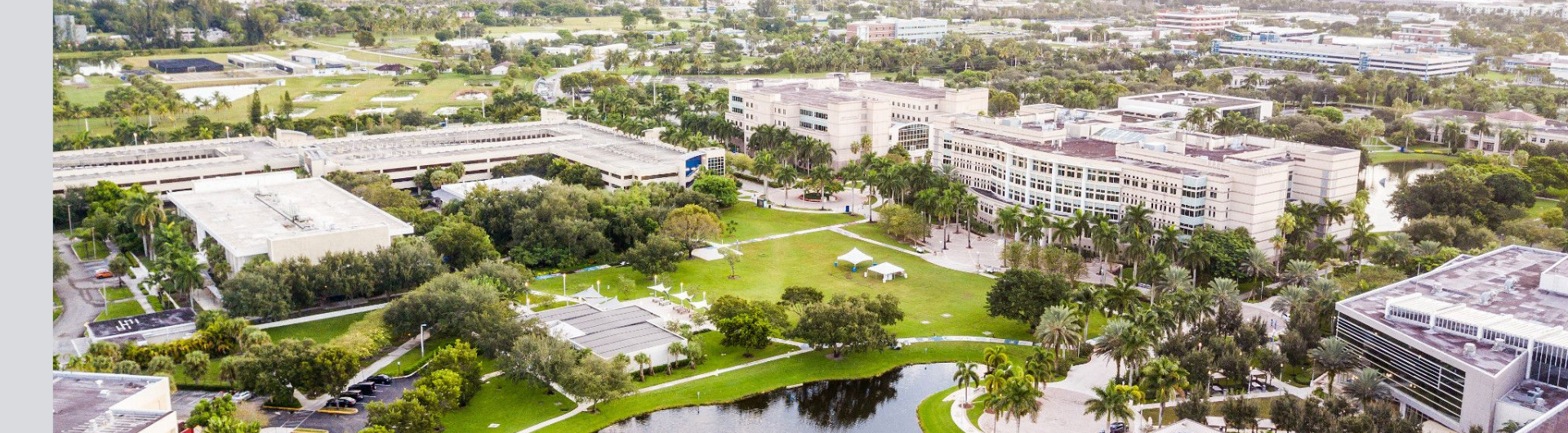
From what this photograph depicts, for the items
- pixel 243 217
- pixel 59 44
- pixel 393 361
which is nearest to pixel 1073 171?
pixel 393 361

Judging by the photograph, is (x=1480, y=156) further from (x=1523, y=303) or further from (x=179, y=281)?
(x=179, y=281)

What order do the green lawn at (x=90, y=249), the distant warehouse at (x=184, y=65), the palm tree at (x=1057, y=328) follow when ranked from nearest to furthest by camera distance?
the palm tree at (x=1057, y=328)
the green lawn at (x=90, y=249)
the distant warehouse at (x=184, y=65)

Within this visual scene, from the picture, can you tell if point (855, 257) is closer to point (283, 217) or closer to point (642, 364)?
point (642, 364)


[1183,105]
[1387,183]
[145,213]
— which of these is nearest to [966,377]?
[145,213]

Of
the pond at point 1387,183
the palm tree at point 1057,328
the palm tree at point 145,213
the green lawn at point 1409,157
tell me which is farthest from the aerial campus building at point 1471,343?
the palm tree at point 145,213

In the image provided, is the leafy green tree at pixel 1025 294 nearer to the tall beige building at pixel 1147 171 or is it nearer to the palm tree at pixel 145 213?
the tall beige building at pixel 1147 171
